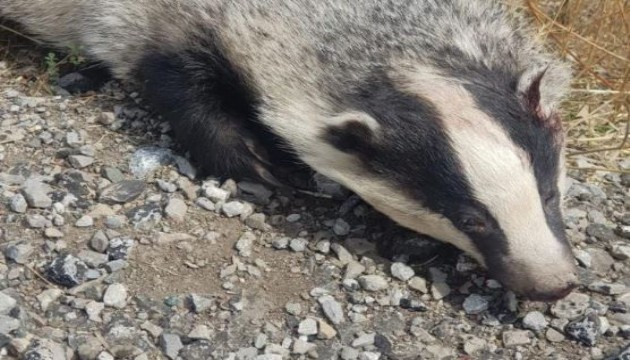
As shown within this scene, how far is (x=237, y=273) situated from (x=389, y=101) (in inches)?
36.3

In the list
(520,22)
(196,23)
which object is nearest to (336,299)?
(196,23)

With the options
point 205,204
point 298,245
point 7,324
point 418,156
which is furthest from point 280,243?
point 7,324

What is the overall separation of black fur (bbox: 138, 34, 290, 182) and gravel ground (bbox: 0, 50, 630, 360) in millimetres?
104

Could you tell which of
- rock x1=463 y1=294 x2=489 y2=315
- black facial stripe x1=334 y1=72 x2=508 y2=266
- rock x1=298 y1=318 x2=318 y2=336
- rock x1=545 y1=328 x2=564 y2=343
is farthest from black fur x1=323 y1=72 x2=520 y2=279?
rock x1=298 y1=318 x2=318 y2=336

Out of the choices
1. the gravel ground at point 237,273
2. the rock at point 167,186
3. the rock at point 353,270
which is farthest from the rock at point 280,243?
the rock at point 167,186

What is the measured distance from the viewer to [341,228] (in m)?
4.36

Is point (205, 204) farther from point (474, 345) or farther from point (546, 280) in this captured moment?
point (546, 280)

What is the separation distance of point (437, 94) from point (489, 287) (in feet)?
2.62

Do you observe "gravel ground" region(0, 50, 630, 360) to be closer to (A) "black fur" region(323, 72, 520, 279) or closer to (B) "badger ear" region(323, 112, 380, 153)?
(A) "black fur" region(323, 72, 520, 279)

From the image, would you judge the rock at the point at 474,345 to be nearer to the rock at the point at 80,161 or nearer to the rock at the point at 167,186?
the rock at the point at 167,186

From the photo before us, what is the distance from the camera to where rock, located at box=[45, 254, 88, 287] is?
13.0ft

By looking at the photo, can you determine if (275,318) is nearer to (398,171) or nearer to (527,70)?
(398,171)

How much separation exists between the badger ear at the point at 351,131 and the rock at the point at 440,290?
24.3 inches

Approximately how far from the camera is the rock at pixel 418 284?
405 centimetres
